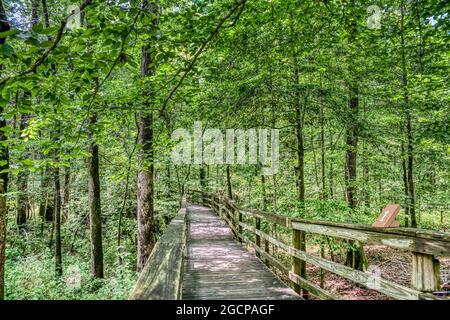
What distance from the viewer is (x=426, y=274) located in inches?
84.3

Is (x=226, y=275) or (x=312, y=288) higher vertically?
(x=312, y=288)

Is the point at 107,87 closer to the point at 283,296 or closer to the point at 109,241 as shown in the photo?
the point at 283,296

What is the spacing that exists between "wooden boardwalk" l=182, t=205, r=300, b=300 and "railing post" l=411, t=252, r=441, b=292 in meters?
2.10

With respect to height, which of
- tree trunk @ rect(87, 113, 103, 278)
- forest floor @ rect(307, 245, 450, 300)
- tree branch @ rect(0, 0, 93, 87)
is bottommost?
forest floor @ rect(307, 245, 450, 300)

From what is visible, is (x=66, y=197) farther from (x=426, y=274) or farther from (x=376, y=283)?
(x=426, y=274)

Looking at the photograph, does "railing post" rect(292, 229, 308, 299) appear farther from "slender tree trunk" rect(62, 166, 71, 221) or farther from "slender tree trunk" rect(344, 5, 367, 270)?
"slender tree trunk" rect(62, 166, 71, 221)

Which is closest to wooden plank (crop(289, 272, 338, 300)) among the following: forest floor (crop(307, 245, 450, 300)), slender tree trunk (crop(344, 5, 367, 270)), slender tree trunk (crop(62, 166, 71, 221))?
forest floor (crop(307, 245, 450, 300))

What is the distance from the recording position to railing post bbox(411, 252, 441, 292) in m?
2.11

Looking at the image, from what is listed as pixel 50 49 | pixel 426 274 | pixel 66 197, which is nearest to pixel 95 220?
pixel 66 197
